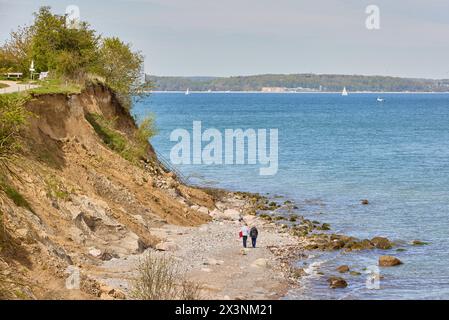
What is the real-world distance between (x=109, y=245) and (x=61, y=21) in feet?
102

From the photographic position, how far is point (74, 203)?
35.4 m

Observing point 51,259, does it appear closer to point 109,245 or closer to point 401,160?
point 109,245

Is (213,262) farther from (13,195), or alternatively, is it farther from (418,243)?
(418,243)

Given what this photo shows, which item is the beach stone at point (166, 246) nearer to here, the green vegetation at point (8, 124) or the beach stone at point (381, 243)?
the green vegetation at point (8, 124)

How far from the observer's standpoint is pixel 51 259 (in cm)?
2761

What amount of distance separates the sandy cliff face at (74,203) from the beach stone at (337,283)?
8575 millimetres

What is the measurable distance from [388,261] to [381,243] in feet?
15.4

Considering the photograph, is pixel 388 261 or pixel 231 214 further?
pixel 231 214

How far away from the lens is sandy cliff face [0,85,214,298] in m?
27.0

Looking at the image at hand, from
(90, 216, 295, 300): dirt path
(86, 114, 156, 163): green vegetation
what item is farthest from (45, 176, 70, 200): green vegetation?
(86, 114, 156, 163): green vegetation

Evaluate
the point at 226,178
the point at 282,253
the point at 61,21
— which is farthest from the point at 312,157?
the point at 282,253

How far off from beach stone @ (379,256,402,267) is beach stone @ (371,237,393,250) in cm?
376

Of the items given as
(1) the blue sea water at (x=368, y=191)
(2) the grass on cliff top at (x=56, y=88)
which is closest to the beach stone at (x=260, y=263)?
(1) the blue sea water at (x=368, y=191)

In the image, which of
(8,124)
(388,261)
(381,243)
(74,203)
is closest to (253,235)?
(388,261)
